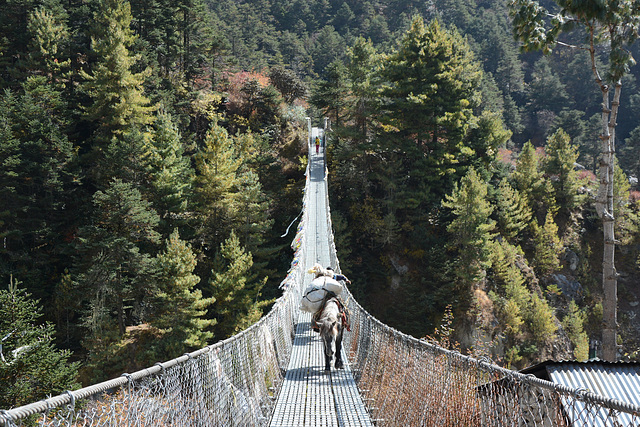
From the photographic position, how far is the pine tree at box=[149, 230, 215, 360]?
15.1 meters

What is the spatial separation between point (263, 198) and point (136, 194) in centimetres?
562

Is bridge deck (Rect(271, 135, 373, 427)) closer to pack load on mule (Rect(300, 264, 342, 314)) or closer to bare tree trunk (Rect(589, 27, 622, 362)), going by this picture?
pack load on mule (Rect(300, 264, 342, 314))

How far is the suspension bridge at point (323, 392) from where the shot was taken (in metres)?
2.21

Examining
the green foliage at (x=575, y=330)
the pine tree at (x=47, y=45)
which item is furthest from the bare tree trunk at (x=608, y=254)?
the pine tree at (x=47, y=45)

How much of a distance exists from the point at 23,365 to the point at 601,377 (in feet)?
38.5

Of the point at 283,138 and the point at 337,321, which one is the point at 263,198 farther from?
the point at 337,321

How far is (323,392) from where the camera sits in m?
4.91

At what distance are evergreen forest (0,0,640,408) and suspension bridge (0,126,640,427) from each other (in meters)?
8.66

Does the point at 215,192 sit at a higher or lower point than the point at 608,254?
higher

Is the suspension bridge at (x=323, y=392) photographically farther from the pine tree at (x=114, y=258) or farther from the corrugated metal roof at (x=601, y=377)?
the pine tree at (x=114, y=258)

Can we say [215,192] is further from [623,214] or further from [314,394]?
[623,214]

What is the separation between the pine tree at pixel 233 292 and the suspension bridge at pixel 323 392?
10017mm

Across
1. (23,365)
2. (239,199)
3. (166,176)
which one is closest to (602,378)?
(23,365)

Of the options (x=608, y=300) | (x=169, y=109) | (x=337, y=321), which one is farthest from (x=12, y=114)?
(x=608, y=300)
